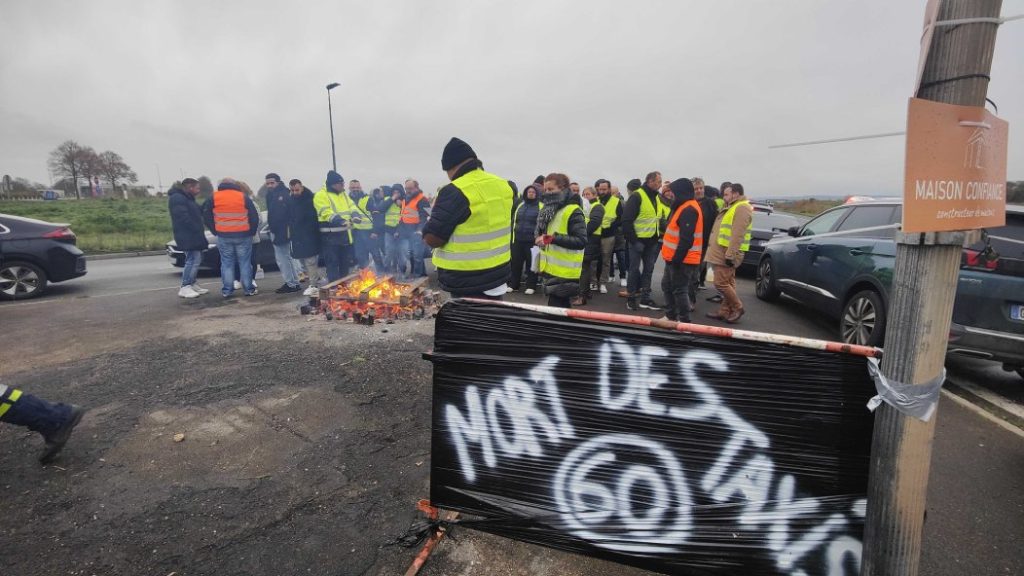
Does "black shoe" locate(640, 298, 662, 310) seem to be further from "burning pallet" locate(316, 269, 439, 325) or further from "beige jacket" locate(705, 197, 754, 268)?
"burning pallet" locate(316, 269, 439, 325)

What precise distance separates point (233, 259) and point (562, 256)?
6.10m

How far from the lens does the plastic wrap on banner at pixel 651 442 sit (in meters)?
1.72

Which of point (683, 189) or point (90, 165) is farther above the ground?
point (90, 165)

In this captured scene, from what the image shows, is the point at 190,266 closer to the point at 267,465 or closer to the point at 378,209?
the point at 378,209

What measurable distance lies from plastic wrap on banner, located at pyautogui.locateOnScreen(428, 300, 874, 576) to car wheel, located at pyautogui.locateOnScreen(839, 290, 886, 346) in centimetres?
381

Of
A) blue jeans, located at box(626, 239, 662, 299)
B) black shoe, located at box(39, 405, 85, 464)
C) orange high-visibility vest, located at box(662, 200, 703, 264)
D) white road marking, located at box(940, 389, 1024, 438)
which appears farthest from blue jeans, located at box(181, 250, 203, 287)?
white road marking, located at box(940, 389, 1024, 438)

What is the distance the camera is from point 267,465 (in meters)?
2.89

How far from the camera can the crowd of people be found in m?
3.56

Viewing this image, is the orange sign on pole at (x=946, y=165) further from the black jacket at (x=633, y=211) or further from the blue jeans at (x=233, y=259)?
the blue jeans at (x=233, y=259)

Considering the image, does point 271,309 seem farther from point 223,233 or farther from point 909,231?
point 909,231

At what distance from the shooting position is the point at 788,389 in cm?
173

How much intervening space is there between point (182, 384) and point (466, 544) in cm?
329

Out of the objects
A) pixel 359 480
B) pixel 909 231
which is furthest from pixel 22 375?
pixel 909 231

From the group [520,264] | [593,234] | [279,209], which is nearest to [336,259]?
[279,209]
